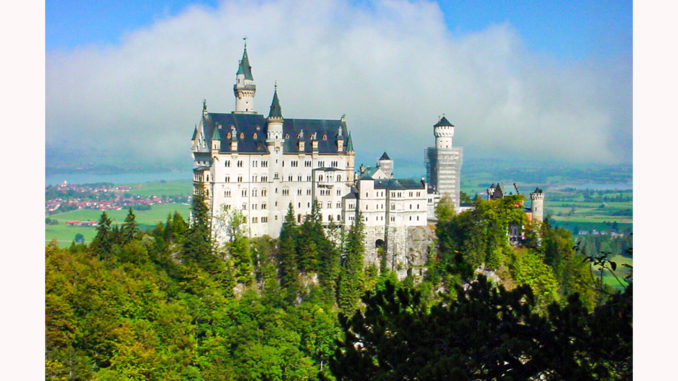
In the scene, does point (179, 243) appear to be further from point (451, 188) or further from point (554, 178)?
point (554, 178)

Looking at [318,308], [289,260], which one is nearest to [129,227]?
[289,260]

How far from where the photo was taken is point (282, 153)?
53438 mm

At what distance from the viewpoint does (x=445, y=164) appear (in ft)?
191

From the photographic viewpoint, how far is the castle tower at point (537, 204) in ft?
180

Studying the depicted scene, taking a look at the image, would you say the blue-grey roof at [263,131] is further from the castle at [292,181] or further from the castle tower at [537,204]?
the castle tower at [537,204]

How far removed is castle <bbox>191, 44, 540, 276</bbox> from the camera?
51.8 m

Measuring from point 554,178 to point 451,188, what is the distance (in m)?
7.83

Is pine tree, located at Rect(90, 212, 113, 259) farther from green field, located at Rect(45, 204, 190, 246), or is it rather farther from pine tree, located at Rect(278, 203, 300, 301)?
pine tree, located at Rect(278, 203, 300, 301)

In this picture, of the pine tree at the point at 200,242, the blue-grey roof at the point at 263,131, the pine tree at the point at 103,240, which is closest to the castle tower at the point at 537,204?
the blue-grey roof at the point at 263,131

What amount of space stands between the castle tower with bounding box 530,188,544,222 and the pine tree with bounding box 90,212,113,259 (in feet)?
86.5

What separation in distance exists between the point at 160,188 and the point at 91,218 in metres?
7.62

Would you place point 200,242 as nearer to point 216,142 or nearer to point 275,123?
point 216,142

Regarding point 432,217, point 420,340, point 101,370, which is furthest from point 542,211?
point 420,340

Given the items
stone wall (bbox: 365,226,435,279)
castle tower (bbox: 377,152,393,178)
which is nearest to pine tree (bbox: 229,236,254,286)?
stone wall (bbox: 365,226,435,279)
